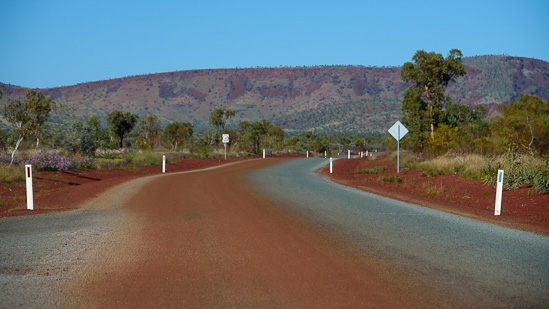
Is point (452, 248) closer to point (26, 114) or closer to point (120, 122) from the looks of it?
point (26, 114)

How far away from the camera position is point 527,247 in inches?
291

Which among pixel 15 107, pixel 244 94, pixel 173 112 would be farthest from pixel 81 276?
pixel 244 94

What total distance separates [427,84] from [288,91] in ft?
467

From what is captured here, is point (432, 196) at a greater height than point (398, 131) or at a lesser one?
lesser

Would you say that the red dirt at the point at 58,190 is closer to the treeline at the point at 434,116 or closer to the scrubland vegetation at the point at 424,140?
the scrubland vegetation at the point at 424,140

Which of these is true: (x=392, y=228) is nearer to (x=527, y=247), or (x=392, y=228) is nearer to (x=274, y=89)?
(x=527, y=247)

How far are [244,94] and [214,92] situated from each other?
11022 millimetres

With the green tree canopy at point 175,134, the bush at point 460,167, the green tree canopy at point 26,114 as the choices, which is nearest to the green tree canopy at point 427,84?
the bush at point 460,167

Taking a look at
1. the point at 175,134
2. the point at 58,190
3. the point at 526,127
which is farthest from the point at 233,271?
the point at 175,134

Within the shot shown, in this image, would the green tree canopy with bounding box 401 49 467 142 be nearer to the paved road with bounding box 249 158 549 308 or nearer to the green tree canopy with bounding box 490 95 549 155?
the green tree canopy with bounding box 490 95 549 155

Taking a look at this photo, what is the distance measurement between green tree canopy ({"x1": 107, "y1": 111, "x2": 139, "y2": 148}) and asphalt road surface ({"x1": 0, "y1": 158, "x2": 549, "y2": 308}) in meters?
42.6

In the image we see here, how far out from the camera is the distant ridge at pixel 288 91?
470ft

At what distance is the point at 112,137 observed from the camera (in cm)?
5572

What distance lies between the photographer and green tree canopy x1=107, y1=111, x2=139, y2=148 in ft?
169
